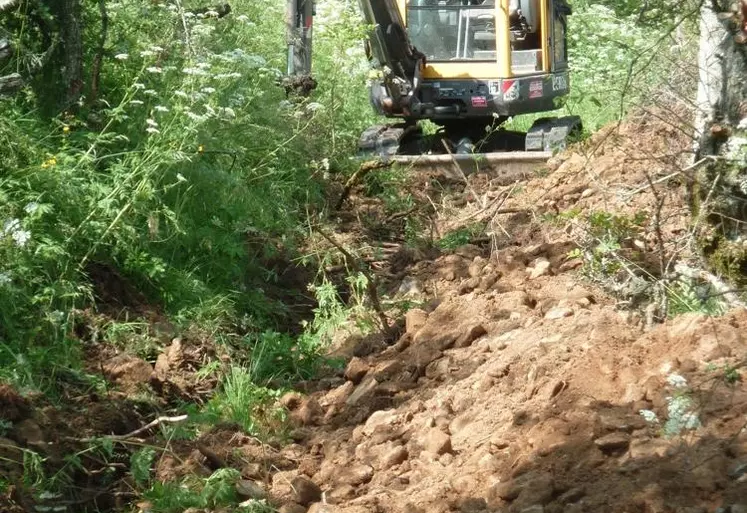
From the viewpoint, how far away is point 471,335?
259 inches

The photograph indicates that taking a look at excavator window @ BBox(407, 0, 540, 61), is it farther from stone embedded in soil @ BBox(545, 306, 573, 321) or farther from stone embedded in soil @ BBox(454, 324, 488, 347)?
stone embedded in soil @ BBox(545, 306, 573, 321)

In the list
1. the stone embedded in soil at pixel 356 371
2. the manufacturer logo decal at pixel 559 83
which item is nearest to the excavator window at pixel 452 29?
the manufacturer logo decal at pixel 559 83

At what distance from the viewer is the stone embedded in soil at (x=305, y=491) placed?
5.23 m

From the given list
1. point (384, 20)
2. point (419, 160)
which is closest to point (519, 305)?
point (419, 160)

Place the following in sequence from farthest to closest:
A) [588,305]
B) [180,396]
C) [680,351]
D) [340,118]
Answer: [340,118], [180,396], [588,305], [680,351]

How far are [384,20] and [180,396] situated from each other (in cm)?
674

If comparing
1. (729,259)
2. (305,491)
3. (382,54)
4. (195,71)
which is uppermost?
(195,71)

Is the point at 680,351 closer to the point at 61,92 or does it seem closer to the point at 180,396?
the point at 180,396

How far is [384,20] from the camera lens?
12.6m

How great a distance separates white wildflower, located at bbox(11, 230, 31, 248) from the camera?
637 cm

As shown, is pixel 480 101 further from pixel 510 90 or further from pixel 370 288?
pixel 370 288

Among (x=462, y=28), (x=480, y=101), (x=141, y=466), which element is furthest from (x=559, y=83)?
(x=141, y=466)

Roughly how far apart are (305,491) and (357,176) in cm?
545

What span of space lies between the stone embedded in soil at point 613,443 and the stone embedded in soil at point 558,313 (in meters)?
1.77
